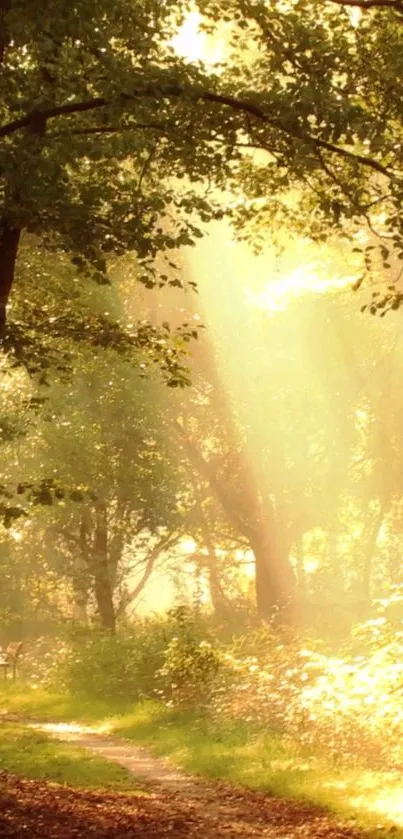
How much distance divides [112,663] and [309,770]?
1156 cm

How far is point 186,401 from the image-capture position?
116ft

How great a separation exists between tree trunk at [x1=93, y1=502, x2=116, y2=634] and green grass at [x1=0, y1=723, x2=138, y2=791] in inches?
519

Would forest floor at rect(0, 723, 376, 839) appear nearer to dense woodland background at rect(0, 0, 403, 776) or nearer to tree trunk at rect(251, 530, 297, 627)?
dense woodland background at rect(0, 0, 403, 776)

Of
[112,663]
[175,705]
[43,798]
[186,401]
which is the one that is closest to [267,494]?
[186,401]

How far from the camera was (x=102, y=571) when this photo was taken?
29.3 meters

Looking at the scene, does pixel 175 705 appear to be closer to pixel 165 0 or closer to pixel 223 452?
pixel 165 0

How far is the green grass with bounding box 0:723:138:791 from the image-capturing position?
1196cm

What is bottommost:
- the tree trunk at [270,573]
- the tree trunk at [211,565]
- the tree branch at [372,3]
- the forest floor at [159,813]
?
the forest floor at [159,813]

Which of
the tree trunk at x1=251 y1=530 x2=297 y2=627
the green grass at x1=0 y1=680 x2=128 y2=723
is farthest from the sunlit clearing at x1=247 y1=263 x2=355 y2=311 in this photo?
the tree trunk at x1=251 y1=530 x2=297 y2=627

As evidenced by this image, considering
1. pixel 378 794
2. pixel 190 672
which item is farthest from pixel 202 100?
pixel 190 672

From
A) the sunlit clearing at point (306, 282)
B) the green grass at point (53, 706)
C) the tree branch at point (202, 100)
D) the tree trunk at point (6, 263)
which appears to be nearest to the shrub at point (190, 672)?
the green grass at point (53, 706)

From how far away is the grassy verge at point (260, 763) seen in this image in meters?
10.2

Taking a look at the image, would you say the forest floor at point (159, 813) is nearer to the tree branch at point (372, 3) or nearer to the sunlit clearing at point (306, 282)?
the tree branch at point (372, 3)

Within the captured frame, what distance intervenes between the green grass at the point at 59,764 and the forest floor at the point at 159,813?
38cm
